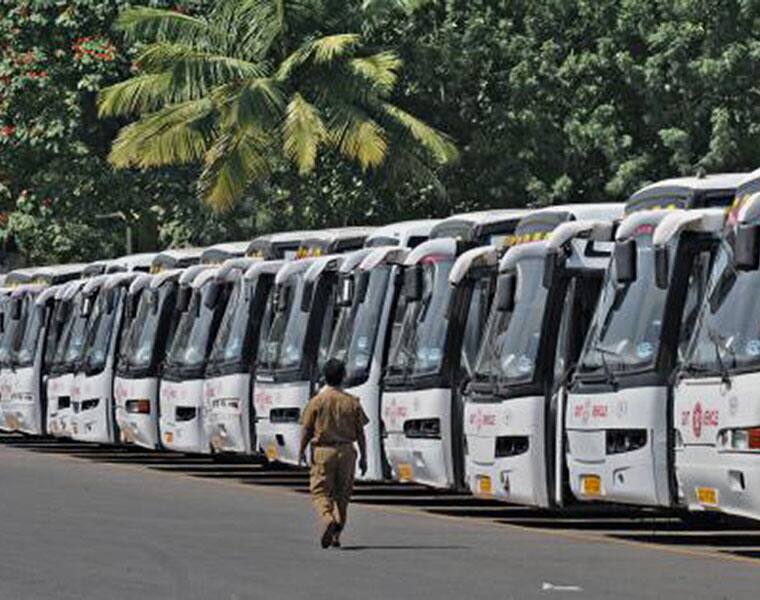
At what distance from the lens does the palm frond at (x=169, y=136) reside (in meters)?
43.6

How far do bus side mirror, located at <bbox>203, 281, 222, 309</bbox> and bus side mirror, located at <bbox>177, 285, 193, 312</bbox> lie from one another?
0.91m

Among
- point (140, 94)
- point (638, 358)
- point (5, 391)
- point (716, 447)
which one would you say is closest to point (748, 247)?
point (716, 447)

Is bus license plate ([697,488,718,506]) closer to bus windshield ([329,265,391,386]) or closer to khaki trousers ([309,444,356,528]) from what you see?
khaki trousers ([309,444,356,528])

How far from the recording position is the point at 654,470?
2042cm

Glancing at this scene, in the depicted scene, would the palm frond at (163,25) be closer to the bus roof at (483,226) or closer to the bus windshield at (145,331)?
the bus windshield at (145,331)

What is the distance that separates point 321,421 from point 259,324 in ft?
41.5

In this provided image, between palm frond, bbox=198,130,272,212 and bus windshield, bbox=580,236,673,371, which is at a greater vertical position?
palm frond, bbox=198,130,272,212

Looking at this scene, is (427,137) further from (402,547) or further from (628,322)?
(402,547)

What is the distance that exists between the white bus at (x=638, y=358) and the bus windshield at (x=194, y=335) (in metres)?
13.2

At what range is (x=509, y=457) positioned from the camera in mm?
22953

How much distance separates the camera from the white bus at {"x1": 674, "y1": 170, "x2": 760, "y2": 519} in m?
18.2

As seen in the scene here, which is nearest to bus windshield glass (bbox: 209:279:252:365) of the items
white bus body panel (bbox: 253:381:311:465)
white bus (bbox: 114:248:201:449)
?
white bus body panel (bbox: 253:381:311:465)

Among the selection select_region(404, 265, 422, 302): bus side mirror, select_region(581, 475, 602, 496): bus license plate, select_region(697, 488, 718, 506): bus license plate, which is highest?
select_region(404, 265, 422, 302): bus side mirror

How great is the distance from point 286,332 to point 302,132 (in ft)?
39.2
